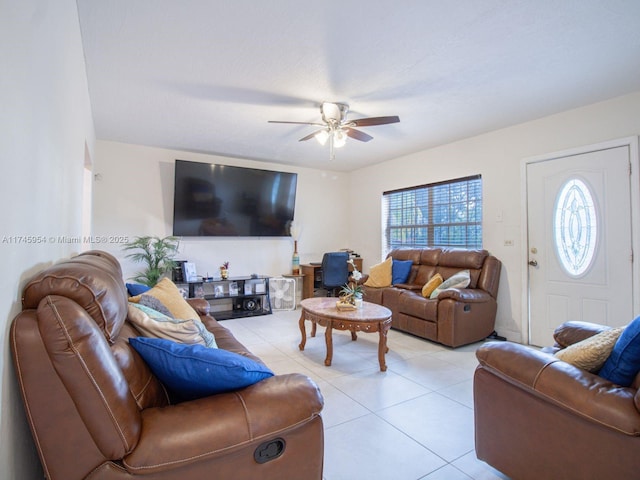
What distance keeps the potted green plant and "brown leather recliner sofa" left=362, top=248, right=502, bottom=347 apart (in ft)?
9.35

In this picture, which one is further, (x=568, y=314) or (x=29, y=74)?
(x=568, y=314)

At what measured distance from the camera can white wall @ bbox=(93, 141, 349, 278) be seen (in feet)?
14.5

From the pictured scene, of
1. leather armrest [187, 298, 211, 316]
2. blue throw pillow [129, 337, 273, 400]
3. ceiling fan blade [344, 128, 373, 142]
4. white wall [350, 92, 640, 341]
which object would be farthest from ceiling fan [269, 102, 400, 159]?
blue throw pillow [129, 337, 273, 400]

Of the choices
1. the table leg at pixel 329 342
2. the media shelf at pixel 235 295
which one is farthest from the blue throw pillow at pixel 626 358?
the media shelf at pixel 235 295

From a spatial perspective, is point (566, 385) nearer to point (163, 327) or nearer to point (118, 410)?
point (118, 410)

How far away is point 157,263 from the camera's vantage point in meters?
4.43

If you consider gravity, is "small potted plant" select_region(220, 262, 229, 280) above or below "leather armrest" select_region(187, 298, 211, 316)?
above

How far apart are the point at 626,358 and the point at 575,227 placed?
2553mm

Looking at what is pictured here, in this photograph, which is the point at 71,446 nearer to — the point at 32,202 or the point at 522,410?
the point at 32,202

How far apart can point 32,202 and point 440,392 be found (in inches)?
106

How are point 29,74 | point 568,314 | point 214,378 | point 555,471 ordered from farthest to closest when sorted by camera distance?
1. point 568,314
2. point 555,471
3. point 214,378
4. point 29,74

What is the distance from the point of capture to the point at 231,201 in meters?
5.04

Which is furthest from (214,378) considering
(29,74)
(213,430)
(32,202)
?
(29,74)

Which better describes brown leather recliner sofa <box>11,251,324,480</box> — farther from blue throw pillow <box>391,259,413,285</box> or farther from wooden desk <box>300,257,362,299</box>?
wooden desk <box>300,257,362,299</box>
